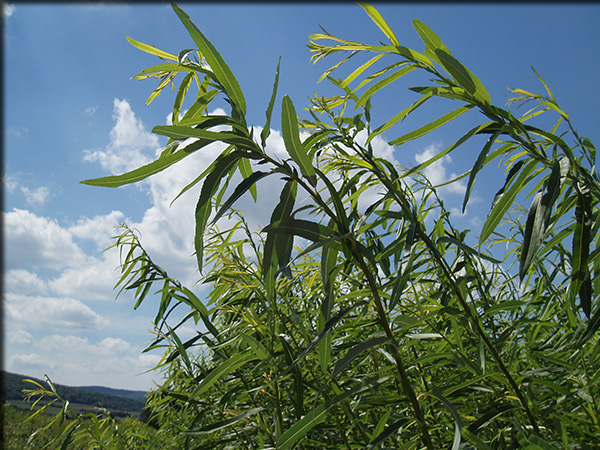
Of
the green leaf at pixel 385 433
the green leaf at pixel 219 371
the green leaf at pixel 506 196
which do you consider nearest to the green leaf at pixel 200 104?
the green leaf at pixel 219 371

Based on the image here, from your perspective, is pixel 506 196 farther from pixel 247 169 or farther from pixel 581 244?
pixel 247 169

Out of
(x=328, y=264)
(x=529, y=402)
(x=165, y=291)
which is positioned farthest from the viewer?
(x=165, y=291)

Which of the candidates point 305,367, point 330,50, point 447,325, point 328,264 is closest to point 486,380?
point 447,325

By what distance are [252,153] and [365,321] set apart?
1.93ft

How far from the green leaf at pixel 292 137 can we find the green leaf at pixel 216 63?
14 centimetres

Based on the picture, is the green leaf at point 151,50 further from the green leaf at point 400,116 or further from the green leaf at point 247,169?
the green leaf at point 400,116

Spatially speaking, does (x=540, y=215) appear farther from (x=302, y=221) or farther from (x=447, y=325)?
(x=447, y=325)

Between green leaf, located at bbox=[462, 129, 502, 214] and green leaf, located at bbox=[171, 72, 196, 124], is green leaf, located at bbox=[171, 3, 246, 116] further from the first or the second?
green leaf, located at bbox=[462, 129, 502, 214]

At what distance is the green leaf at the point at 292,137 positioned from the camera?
0.72 metres

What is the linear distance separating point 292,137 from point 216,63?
0.65 ft

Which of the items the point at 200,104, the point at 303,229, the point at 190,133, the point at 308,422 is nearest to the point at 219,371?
the point at 308,422

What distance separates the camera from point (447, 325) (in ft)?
4.39

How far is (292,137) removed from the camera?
2.42 ft

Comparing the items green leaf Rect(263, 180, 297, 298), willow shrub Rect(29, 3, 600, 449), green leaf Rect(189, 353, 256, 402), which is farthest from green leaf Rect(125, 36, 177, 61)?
green leaf Rect(189, 353, 256, 402)
